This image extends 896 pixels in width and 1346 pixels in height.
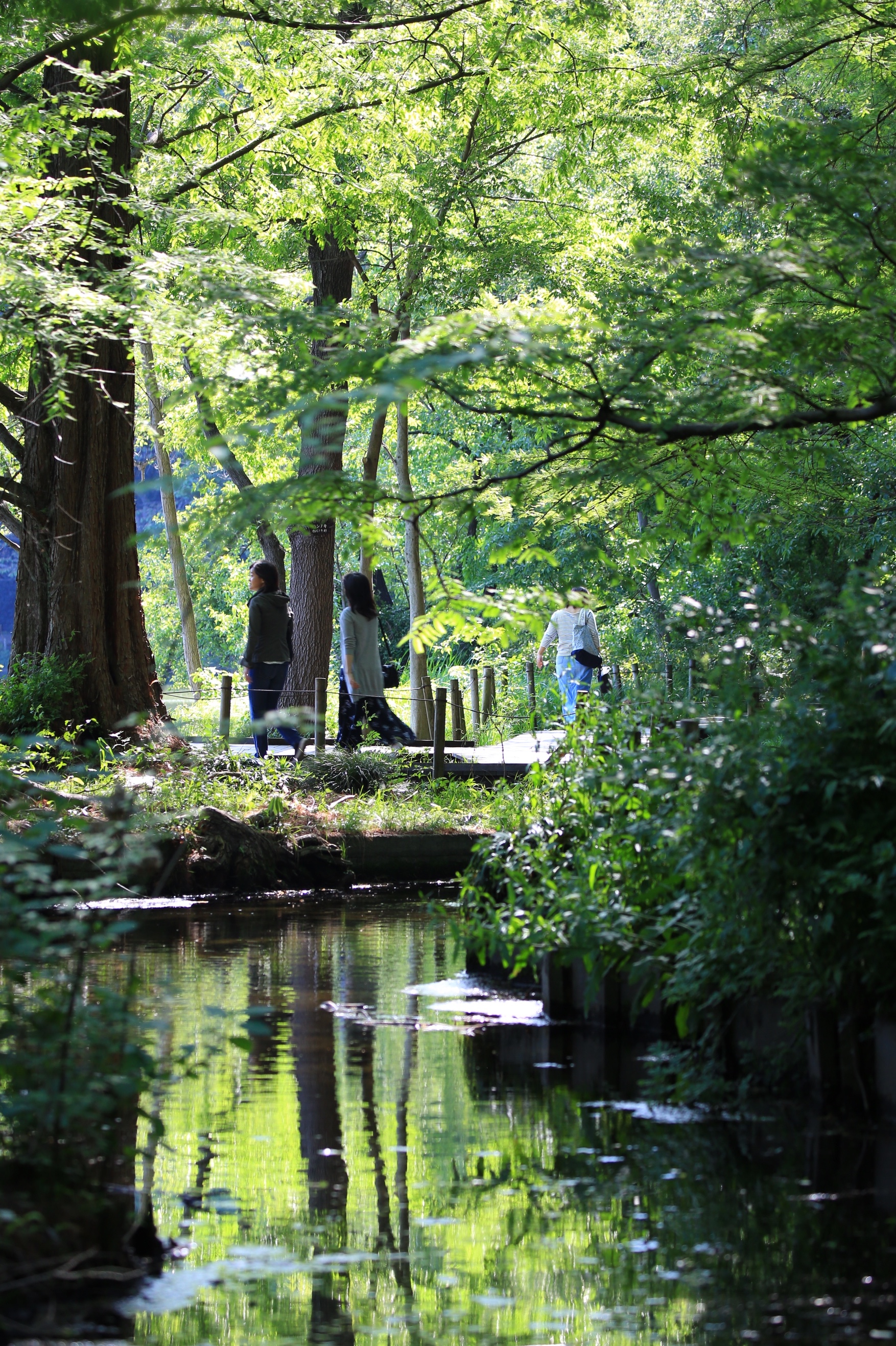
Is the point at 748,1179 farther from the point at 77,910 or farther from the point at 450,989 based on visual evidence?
the point at 77,910

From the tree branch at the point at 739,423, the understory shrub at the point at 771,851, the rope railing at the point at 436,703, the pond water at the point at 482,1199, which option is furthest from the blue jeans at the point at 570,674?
the understory shrub at the point at 771,851

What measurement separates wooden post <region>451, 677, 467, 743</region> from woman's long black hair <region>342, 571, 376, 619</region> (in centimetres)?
508

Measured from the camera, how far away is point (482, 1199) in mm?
5359

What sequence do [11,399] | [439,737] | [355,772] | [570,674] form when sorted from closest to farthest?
[355,772]
[439,737]
[570,674]
[11,399]

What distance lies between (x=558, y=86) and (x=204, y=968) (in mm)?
14766

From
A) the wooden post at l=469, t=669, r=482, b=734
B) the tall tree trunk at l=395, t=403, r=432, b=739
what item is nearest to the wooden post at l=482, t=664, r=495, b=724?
the wooden post at l=469, t=669, r=482, b=734

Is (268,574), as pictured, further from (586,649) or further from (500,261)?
(500,261)

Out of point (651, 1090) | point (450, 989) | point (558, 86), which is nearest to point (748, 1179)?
point (651, 1090)

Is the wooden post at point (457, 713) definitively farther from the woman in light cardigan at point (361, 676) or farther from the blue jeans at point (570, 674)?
the woman in light cardigan at point (361, 676)

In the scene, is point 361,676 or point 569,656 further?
point 569,656

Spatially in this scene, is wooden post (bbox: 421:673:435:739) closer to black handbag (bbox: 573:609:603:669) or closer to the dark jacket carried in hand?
black handbag (bbox: 573:609:603:669)

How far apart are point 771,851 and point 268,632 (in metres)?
10.9

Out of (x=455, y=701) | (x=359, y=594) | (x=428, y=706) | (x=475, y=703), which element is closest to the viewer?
(x=359, y=594)

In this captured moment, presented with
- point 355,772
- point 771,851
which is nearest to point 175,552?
point 355,772
